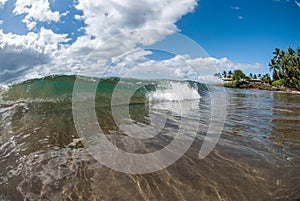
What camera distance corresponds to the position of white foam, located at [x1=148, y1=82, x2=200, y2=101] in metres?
15.0

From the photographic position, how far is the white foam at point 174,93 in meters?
15.0

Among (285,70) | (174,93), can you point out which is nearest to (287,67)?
(285,70)

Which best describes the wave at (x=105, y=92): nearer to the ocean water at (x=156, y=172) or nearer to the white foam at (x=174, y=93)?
the white foam at (x=174, y=93)

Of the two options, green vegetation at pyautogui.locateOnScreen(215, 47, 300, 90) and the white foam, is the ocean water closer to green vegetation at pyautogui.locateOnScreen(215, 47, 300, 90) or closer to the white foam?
the white foam

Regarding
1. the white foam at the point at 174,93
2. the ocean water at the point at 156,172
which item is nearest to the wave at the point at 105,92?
the white foam at the point at 174,93

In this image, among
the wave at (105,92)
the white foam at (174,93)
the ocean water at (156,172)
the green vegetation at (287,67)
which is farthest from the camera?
the green vegetation at (287,67)

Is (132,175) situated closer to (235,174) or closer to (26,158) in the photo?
(235,174)

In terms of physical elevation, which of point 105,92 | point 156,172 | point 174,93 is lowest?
point 156,172

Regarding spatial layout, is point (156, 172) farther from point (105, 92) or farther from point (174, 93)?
point (105, 92)

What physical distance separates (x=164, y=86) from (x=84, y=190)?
582 inches

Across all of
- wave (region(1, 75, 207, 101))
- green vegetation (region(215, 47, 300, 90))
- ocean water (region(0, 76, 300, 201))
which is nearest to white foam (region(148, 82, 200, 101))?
wave (region(1, 75, 207, 101))

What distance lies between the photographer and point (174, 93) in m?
16.0

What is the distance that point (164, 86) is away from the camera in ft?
56.4

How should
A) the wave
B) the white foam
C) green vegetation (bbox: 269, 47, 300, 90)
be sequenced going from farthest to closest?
green vegetation (bbox: 269, 47, 300, 90) < the white foam < the wave
